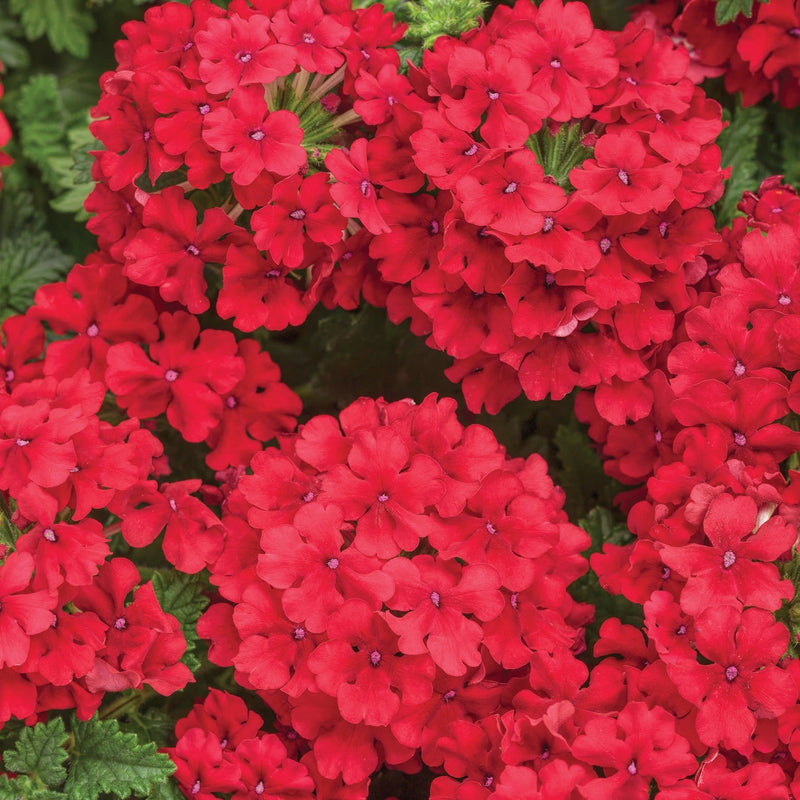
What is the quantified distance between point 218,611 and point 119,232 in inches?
19.4

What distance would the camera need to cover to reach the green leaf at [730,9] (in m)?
1.48

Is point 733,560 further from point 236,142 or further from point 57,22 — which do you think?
point 57,22

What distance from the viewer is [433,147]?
1257 mm

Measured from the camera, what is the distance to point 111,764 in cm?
123

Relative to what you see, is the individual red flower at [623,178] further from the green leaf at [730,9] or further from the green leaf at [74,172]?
the green leaf at [74,172]

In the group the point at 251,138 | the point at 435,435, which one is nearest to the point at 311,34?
the point at 251,138

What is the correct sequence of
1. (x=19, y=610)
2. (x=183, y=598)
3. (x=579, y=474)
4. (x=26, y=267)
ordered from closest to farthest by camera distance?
1. (x=19, y=610)
2. (x=183, y=598)
3. (x=579, y=474)
4. (x=26, y=267)

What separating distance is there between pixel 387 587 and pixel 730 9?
888 millimetres

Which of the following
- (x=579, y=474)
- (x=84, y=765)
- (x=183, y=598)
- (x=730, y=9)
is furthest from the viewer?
(x=579, y=474)

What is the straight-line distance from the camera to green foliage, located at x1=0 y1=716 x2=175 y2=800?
120cm

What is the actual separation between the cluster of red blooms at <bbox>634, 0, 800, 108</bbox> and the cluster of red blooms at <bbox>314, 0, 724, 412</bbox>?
20 cm

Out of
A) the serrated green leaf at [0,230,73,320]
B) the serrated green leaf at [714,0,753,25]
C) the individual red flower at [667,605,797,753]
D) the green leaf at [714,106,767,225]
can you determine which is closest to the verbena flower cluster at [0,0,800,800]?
the individual red flower at [667,605,797,753]

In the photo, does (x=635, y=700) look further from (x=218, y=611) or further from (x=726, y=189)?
(x=726, y=189)

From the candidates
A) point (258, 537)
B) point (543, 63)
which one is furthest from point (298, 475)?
point (543, 63)
